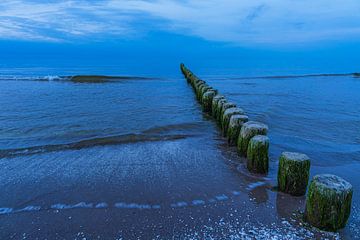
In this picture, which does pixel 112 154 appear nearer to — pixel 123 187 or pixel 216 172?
pixel 123 187

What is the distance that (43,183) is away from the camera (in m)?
4.58

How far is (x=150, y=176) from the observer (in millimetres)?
4840

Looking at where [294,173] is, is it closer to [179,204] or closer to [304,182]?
[304,182]

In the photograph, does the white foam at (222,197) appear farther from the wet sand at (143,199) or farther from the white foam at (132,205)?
the white foam at (132,205)

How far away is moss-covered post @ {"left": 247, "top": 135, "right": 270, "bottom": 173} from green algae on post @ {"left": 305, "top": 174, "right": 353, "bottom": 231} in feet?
4.73

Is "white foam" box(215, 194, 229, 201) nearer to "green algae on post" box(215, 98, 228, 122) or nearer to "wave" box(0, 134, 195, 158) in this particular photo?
"wave" box(0, 134, 195, 158)

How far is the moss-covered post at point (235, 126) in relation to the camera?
20.4ft

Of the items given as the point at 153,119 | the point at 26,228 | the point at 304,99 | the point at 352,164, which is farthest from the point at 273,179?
the point at 304,99

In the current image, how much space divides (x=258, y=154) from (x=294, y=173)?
34.1 inches

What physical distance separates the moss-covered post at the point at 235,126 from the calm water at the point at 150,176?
29 centimetres

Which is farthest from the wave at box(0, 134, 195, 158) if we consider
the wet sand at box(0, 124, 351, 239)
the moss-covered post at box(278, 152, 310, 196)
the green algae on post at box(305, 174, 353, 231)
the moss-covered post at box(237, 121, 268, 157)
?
the green algae on post at box(305, 174, 353, 231)

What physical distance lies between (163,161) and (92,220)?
7.12 feet

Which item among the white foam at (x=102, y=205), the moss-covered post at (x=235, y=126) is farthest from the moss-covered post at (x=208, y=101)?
the white foam at (x=102, y=205)

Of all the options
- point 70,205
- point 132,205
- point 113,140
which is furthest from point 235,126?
point 70,205
